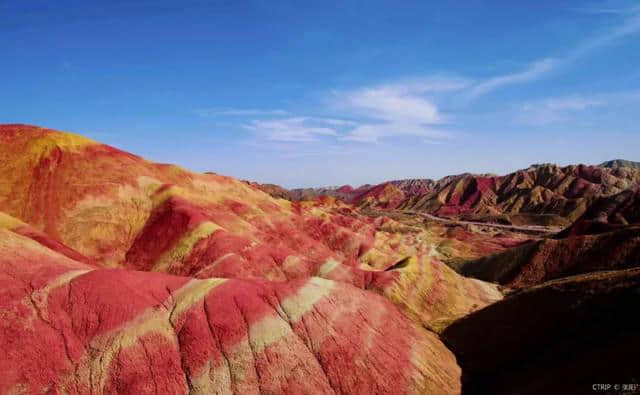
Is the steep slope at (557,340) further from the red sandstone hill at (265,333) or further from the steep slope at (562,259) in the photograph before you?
the steep slope at (562,259)

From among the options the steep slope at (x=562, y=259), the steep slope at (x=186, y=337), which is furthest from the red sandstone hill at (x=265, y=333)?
the steep slope at (x=562, y=259)

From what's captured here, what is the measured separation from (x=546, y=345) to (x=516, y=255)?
60163 millimetres

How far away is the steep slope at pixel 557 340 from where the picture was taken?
21.3 metres

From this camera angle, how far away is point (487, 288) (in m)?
67.1

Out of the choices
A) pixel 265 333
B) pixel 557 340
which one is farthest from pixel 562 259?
pixel 265 333

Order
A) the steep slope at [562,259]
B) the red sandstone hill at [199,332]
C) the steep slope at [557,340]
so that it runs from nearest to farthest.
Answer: the steep slope at [557,340] < the red sandstone hill at [199,332] < the steep slope at [562,259]

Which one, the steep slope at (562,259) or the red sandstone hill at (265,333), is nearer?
the red sandstone hill at (265,333)

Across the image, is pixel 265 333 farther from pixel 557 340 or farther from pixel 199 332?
pixel 557 340

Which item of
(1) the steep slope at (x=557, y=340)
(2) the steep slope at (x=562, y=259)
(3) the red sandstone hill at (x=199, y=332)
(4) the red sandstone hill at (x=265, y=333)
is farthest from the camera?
(2) the steep slope at (x=562, y=259)

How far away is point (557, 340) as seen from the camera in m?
28.8

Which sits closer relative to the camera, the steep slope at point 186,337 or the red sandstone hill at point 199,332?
the steep slope at point 186,337

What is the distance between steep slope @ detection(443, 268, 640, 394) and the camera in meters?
21.3

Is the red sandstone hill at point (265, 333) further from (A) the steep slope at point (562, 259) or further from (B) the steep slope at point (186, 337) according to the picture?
(A) the steep slope at point (562, 259)

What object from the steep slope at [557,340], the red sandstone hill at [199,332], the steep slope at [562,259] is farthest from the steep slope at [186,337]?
the steep slope at [562,259]
